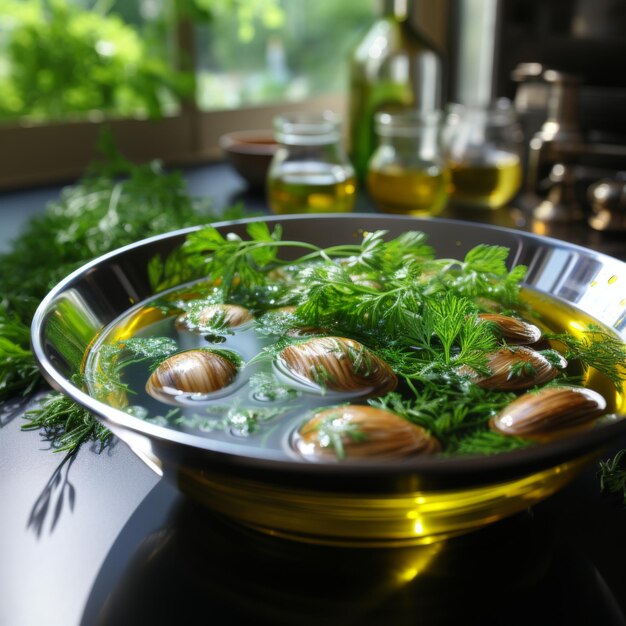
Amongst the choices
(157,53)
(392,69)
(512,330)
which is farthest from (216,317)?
(157,53)

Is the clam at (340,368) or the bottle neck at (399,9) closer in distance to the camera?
the clam at (340,368)

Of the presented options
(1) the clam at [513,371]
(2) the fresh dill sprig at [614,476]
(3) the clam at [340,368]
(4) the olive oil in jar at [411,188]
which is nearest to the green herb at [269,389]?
(3) the clam at [340,368]

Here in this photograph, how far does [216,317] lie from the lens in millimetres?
601

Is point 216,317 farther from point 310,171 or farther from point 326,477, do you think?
point 310,171

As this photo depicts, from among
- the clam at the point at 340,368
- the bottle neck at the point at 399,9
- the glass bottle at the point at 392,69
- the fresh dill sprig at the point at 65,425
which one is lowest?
the fresh dill sprig at the point at 65,425

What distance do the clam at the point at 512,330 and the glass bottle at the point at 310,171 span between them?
2.06 ft

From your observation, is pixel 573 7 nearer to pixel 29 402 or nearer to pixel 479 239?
pixel 479 239

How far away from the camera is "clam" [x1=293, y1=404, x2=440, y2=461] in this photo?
381 millimetres

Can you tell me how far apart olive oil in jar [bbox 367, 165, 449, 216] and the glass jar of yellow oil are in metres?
0.12

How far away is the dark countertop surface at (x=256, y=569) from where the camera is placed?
398 millimetres

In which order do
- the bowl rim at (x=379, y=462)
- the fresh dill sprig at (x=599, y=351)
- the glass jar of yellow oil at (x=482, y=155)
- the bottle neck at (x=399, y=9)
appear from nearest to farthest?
the bowl rim at (x=379, y=462), the fresh dill sprig at (x=599, y=351), the glass jar of yellow oil at (x=482, y=155), the bottle neck at (x=399, y=9)

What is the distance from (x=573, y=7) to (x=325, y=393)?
1408 millimetres

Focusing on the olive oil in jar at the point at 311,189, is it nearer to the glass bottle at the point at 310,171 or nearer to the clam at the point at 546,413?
the glass bottle at the point at 310,171

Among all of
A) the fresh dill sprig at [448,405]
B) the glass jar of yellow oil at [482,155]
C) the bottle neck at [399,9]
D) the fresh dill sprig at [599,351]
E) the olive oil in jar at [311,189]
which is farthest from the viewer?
the bottle neck at [399,9]
